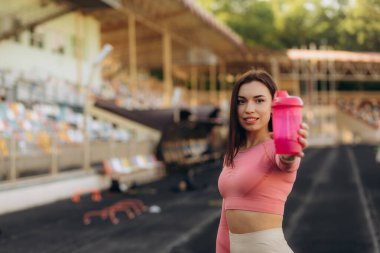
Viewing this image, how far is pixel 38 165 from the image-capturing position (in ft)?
41.1

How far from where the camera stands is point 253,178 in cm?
246

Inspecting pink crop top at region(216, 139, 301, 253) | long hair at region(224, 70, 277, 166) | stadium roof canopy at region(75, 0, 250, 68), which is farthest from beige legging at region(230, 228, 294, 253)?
stadium roof canopy at region(75, 0, 250, 68)

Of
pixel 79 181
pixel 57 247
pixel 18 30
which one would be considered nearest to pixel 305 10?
pixel 18 30

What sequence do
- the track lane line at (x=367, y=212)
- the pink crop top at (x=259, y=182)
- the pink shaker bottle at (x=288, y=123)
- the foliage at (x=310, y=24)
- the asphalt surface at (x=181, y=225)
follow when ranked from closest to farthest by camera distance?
the pink shaker bottle at (x=288, y=123)
the pink crop top at (x=259, y=182)
the track lane line at (x=367, y=212)
the asphalt surface at (x=181, y=225)
the foliage at (x=310, y=24)

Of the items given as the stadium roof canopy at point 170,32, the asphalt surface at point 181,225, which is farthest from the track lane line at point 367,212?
the stadium roof canopy at point 170,32

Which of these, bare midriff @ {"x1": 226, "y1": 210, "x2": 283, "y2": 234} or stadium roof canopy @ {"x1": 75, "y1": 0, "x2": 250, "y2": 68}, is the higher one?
stadium roof canopy @ {"x1": 75, "y1": 0, "x2": 250, "y2": 68}

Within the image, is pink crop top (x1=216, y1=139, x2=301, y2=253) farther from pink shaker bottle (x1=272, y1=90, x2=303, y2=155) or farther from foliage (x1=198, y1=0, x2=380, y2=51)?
foliage (x1=198, y1=0, x2=380, y2=51)

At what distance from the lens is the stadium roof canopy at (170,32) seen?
21266mm

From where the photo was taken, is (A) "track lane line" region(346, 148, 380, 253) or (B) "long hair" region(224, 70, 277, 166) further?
(A) "track lane line" region(346, 148, 380, 253)

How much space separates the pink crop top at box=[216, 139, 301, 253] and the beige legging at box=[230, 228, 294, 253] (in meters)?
0.11

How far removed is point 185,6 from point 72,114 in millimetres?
6947

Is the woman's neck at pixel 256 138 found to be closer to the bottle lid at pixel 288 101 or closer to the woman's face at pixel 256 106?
the woman's face at pixel 256 106

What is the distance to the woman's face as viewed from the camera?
2.60 meters

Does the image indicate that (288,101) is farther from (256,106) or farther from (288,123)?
(256,106)
